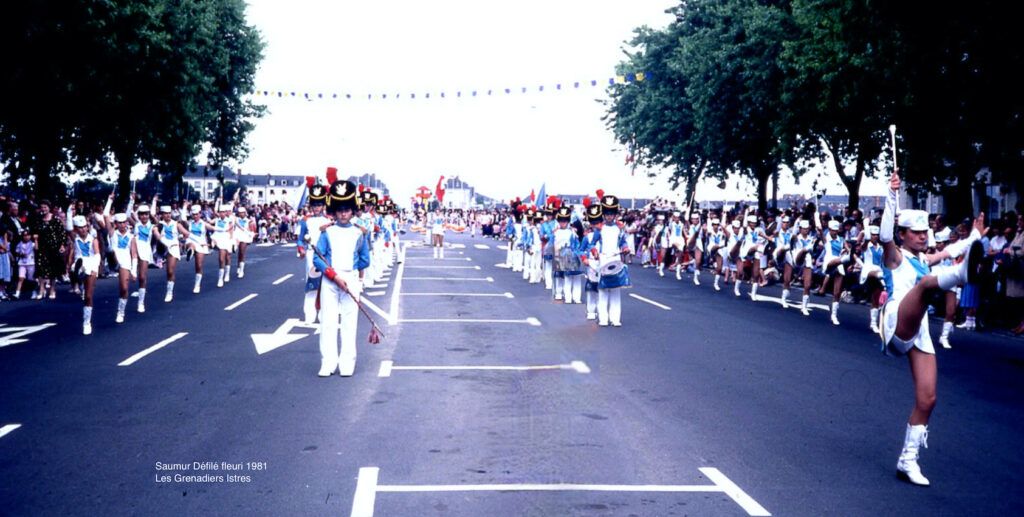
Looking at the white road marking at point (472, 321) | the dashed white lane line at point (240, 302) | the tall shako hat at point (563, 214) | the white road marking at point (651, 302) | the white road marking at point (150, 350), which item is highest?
the tall shako hat at point (563, 214)

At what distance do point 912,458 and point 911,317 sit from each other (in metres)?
0.97

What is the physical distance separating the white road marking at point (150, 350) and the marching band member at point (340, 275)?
249 cm

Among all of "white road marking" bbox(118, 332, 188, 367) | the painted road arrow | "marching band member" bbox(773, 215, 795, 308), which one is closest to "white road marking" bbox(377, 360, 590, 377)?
the painted road arrow

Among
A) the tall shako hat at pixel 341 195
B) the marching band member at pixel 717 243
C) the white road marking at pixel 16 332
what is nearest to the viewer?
the tall shako hat at pixel 341 195

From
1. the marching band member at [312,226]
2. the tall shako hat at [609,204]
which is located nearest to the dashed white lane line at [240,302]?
A: the marching band member at [312,226]

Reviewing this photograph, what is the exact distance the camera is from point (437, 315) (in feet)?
58.4

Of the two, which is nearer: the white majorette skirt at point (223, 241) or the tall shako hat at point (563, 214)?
the tall shako hat at point (563, 214)

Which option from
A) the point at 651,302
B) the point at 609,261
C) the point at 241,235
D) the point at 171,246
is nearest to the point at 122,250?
the point at 171,246

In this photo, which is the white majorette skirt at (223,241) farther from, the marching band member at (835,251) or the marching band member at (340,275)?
the marching band member at (340,275)

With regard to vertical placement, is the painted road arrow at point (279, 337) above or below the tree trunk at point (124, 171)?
below

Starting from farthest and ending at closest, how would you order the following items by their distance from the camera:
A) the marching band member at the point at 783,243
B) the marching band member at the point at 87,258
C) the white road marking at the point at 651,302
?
the marching band member at the point at 783,243 < the white road marking at the point at 651,302 < the marching band member at the point at 87,258

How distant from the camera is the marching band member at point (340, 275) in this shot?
1108 cm

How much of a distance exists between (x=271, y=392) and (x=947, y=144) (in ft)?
64.0

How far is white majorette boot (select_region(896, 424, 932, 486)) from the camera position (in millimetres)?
6840
